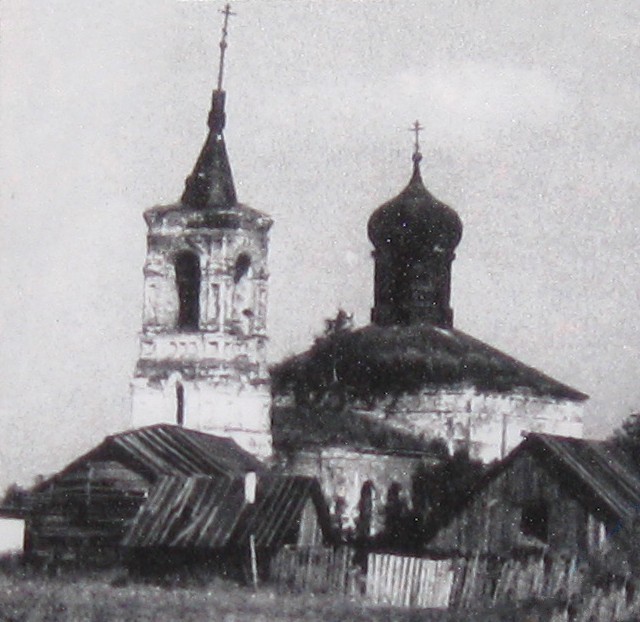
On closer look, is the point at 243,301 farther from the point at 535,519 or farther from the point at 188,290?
the point at 535,519

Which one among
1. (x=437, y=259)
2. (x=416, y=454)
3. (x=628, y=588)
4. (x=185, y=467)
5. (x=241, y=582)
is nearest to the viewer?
(x=628, y=588)

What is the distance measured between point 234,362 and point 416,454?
4.18 meters

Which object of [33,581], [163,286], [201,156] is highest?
[201,156]

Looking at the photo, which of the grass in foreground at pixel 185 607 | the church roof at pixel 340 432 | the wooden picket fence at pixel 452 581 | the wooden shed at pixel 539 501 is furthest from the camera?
the church roof at pixel 340 432

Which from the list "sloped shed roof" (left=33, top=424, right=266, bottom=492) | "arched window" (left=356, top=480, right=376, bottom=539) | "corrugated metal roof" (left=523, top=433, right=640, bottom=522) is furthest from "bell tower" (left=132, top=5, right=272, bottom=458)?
"corrugated metal roof" (left=523, top=433, right=640, bottom=522)

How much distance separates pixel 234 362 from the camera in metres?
29.2

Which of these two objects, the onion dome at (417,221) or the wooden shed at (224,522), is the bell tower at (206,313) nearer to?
the wooden shed at (224,522)

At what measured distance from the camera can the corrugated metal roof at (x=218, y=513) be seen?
2352 cm

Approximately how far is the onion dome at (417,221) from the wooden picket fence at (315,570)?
37.7 ft

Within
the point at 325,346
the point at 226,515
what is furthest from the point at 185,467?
the point at 325,346

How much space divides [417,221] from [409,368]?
2.85 metres

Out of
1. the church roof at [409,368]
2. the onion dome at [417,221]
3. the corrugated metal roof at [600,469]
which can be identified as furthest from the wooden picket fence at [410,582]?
the onion dome at [417,221]

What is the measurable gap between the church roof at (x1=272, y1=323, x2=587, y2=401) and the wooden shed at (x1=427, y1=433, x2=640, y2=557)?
8.93m

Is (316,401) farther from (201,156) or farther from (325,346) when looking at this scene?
(201,156)
